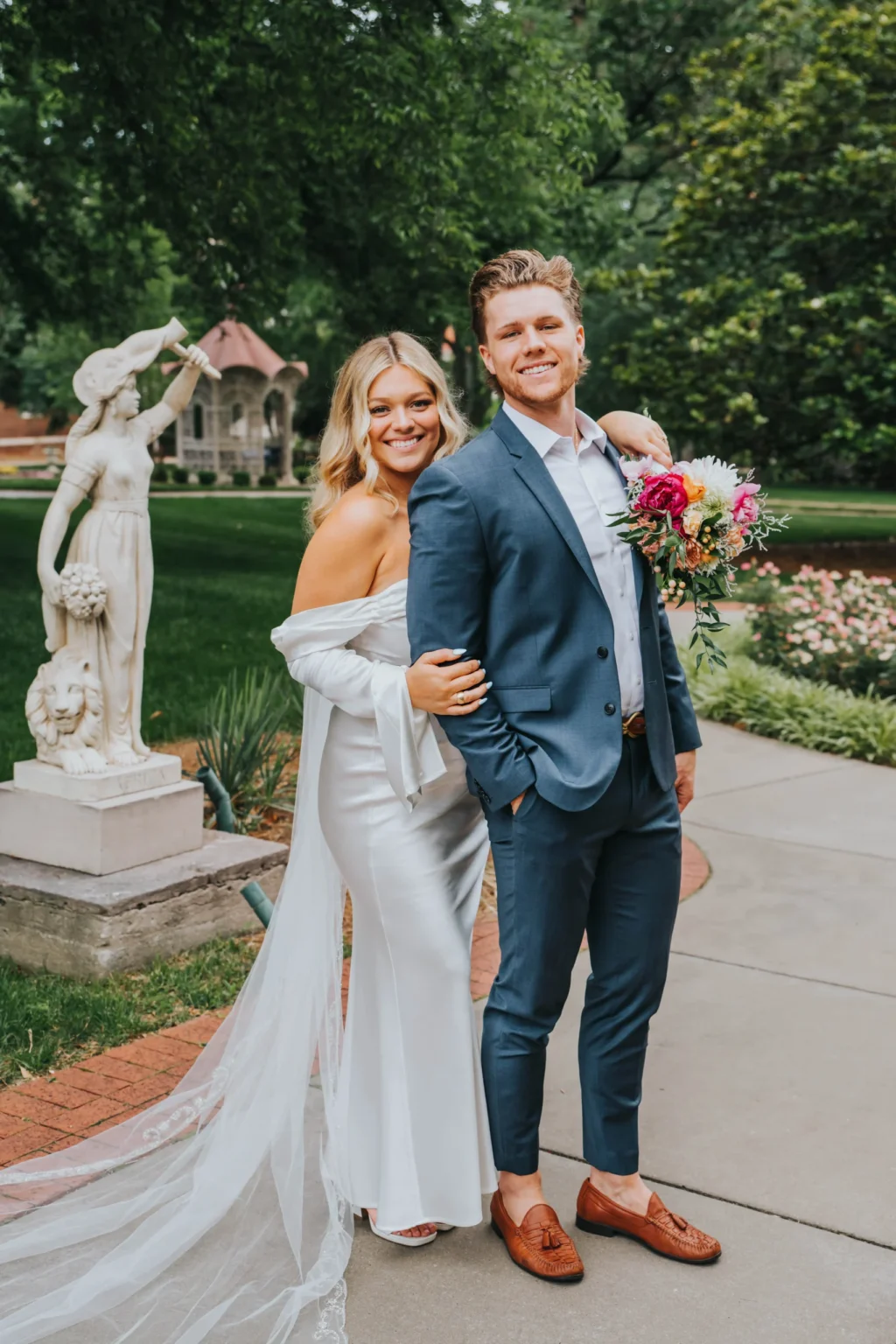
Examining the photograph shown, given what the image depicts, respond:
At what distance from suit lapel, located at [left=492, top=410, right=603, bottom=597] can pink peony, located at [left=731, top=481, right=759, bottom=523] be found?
338 millimetres

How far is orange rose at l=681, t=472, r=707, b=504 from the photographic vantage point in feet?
9.91

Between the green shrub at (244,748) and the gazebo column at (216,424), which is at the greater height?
the gazebo column at (216,424)

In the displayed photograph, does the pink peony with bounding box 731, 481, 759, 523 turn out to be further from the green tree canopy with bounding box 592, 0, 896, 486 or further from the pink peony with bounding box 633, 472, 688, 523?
the green tree canopy with bounding box 592, 0, 896, 486

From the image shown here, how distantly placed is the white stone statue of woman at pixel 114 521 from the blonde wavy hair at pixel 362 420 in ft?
6.45

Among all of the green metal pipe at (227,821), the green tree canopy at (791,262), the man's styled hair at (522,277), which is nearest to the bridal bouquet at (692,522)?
the man's styled hair at (522,277)

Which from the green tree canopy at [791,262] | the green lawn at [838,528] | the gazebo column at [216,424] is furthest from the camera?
the gazebo column at [216,424]

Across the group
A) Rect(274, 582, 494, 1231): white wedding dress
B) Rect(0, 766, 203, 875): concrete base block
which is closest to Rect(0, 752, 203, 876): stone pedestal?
Rect(0, 766, 203, 875): concrete base block

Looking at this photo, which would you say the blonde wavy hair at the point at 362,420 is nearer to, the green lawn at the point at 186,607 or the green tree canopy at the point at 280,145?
the green lawn at the point at 186,607

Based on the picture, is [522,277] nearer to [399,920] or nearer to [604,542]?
[604,542]

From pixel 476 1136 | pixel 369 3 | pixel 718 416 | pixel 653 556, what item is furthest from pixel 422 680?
pixel 718 416

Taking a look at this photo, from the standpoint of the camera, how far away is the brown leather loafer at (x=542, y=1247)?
3.12 metres

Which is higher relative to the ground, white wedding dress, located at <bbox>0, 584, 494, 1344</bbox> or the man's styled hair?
the man's styled hair

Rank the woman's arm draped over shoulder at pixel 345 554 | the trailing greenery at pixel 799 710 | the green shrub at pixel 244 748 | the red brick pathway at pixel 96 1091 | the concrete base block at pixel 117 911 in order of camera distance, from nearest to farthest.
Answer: the woman's arm draped over shoulder at pixel 345 554 → the red brick pathway at pixel 96 1091 → the concrete base block at pixel 117 911 → the green shrub at pixel 244 748 → the trailing greenery at pixel 799 710

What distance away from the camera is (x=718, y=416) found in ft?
63.2
